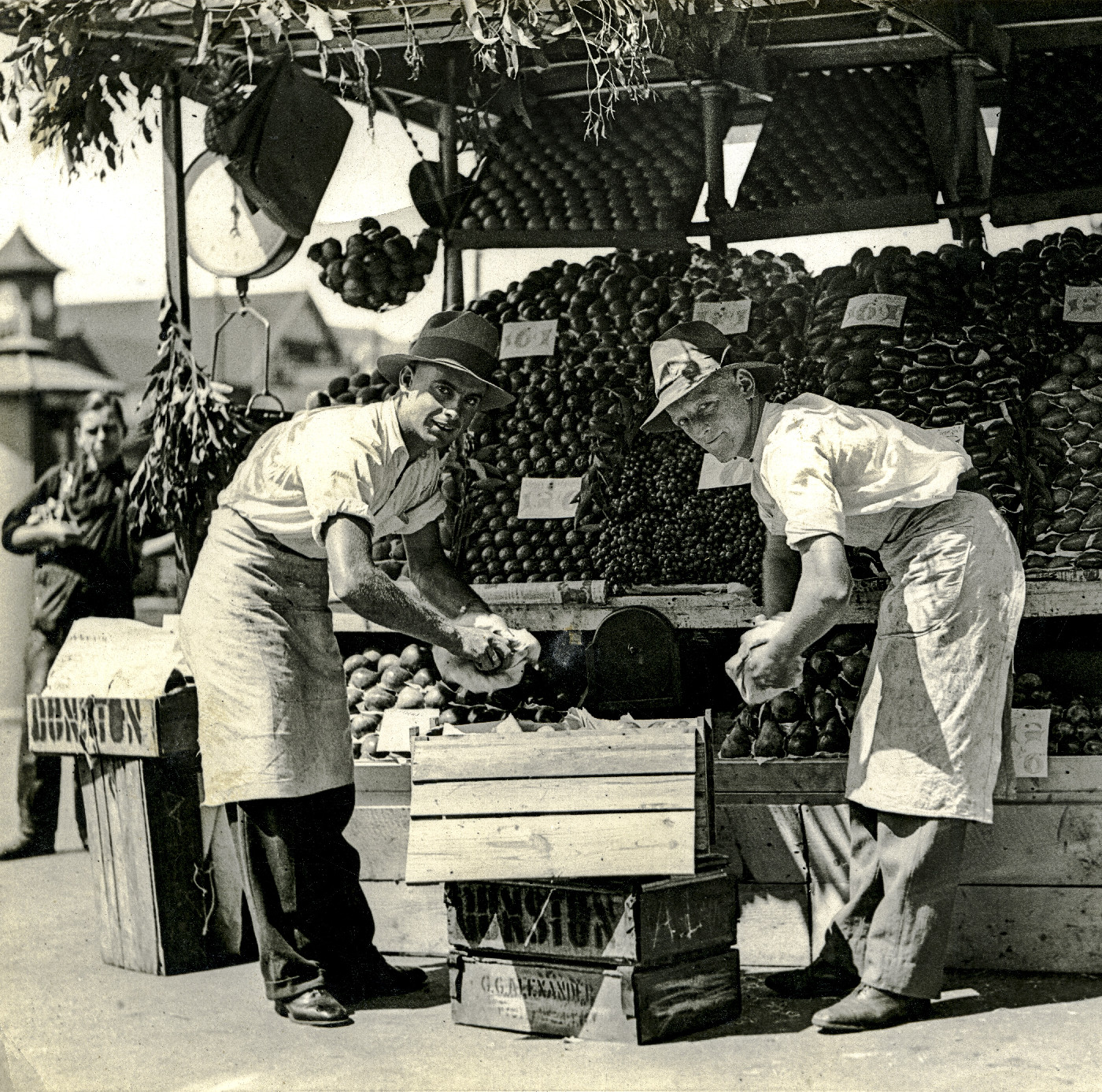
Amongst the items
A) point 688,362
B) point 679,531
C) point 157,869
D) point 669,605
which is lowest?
point 157,869

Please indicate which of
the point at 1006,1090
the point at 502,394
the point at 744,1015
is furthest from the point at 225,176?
the point at 1006,1090

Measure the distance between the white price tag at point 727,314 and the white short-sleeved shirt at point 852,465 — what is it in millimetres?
1011

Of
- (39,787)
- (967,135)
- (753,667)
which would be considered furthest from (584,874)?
(39,787)

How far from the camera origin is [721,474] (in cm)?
483

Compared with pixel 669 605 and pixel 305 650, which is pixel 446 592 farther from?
pixel 669 605

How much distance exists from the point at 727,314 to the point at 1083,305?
119 cm

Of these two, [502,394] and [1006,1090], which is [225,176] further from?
[1006,1090]

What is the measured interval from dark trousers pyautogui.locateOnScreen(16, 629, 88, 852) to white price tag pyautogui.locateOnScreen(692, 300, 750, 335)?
3180 mm

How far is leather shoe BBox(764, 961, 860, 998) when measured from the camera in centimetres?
414

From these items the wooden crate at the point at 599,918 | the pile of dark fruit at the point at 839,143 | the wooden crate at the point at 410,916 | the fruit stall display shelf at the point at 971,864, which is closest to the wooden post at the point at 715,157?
the pile of dark fruit at the point at 839,143

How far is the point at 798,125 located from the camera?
5.20 meters

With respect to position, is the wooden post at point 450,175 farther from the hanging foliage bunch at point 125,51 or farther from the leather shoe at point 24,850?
the leather shoe at point 24,850

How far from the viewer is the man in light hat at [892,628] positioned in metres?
3.80

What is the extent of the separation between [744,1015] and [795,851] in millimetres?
581
